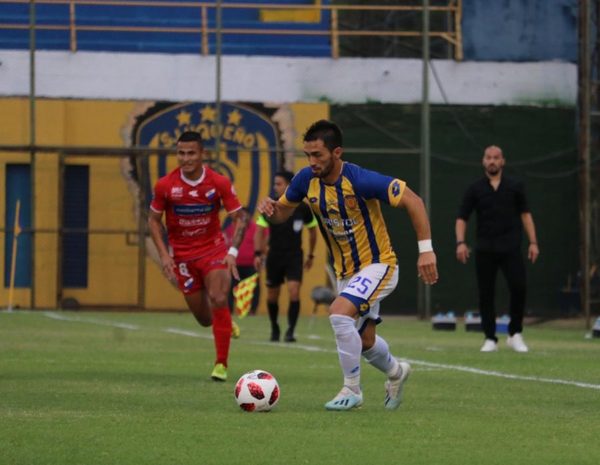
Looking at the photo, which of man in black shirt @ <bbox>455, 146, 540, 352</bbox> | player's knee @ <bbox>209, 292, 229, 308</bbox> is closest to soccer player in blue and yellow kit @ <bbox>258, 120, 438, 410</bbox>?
player's knee @ <bbox>209, 292, 229, 308</bbox>

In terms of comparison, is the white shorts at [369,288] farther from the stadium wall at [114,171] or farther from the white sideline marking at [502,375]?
the stadium wall at [114,171]

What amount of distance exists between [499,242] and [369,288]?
7336mm

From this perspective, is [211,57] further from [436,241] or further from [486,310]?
[486,310]

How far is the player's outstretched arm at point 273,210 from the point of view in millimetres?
10344

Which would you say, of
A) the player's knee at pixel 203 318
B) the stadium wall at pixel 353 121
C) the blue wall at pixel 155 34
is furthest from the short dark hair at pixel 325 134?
the blue wall at pixel 155 34

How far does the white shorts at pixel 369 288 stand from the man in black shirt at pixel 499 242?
22.9 feet

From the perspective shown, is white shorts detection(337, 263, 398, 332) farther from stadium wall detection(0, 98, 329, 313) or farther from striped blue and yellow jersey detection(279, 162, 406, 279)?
stadium wall detection(0, 98, 329, 313)

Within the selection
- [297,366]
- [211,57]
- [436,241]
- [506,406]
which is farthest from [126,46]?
[506,406]

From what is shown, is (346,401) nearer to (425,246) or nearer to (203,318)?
(425,246)

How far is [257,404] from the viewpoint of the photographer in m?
9.75

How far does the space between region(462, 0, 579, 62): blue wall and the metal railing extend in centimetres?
33

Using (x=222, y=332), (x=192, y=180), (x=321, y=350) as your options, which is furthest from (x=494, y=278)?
(x=222, y=332)

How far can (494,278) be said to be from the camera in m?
17.3

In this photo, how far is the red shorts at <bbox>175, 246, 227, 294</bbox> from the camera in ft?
43.8
